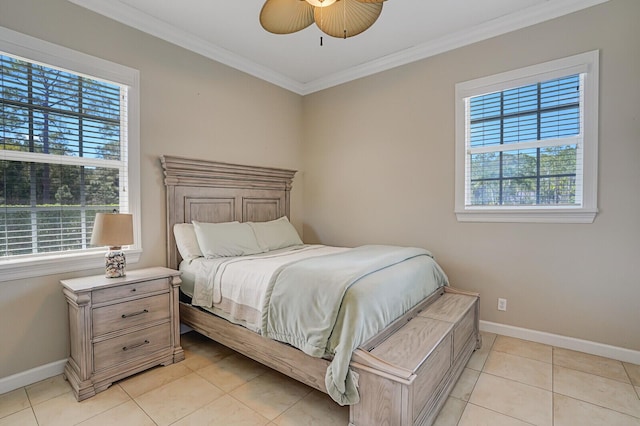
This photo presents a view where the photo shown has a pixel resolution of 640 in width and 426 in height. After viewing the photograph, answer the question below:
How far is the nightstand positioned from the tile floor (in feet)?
0.34

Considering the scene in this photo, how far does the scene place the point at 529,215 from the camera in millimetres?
2842

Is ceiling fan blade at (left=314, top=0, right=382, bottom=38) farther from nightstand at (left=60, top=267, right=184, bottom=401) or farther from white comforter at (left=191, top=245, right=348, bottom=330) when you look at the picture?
nightstand at (left=60, top=267, right=184, bottom=401)

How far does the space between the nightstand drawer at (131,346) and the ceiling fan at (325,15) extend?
92.8 inches

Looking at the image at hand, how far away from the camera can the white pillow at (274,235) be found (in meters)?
3.38

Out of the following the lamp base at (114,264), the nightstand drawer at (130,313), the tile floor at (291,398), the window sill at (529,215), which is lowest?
the tile floor at (291,398)

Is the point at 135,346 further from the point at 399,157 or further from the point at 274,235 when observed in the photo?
the point at 399,157

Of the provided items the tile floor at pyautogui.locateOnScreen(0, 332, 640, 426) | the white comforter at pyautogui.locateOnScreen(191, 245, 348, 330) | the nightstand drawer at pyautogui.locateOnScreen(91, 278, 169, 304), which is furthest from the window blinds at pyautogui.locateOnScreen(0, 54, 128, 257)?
the tile floor at pyautogui.locateOnScreen(0, 332, 640, 426)

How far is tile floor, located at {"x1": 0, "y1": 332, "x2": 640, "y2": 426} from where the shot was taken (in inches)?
73.6

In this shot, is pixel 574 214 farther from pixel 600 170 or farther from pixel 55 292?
pixel 55 292

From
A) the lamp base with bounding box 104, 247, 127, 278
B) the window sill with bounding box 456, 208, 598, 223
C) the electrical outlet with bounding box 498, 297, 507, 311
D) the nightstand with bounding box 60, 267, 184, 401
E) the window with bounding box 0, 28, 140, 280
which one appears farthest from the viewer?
the electrical outlet with bounding box 498, 297, 507, 311

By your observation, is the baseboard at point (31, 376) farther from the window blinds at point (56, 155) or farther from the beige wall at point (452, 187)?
the beige wall at point (452, 187)

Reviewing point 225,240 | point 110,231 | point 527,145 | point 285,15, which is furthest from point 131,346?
point 527,145

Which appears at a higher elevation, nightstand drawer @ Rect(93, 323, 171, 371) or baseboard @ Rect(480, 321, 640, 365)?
nightstand drawer @ Rect(93, 323, 171, 371)

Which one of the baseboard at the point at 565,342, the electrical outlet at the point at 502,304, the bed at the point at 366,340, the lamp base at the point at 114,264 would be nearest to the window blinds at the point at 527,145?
the electrical outlet at the point at 502,304
